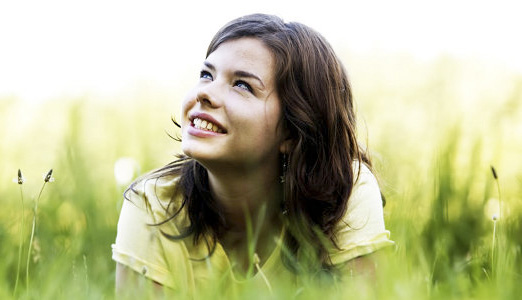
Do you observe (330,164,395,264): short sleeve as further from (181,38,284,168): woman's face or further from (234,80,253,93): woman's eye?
(234,80,253,93): woman's eye

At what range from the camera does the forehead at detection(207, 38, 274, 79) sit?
2.79m

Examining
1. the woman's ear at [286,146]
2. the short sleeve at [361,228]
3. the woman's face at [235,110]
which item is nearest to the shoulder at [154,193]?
the woman's face at [235,110]

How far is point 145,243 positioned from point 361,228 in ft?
2.35

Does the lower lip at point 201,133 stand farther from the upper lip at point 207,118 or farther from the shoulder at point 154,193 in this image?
the shoulder at point 154,193

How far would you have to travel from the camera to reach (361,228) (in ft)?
9.29

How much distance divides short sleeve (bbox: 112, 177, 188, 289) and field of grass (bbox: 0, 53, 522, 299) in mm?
108

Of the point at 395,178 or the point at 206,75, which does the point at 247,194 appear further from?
the point at 395,178

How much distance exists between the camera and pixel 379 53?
550cm

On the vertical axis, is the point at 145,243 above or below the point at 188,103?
below

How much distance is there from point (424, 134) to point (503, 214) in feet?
4.35

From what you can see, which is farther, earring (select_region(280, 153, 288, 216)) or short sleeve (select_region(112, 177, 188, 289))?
earring (select_region(280, 153, 288, 216))

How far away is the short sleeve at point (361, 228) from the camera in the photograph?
2.79m

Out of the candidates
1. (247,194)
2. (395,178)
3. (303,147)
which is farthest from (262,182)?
(395,178)

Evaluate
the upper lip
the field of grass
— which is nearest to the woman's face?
the upper lip
